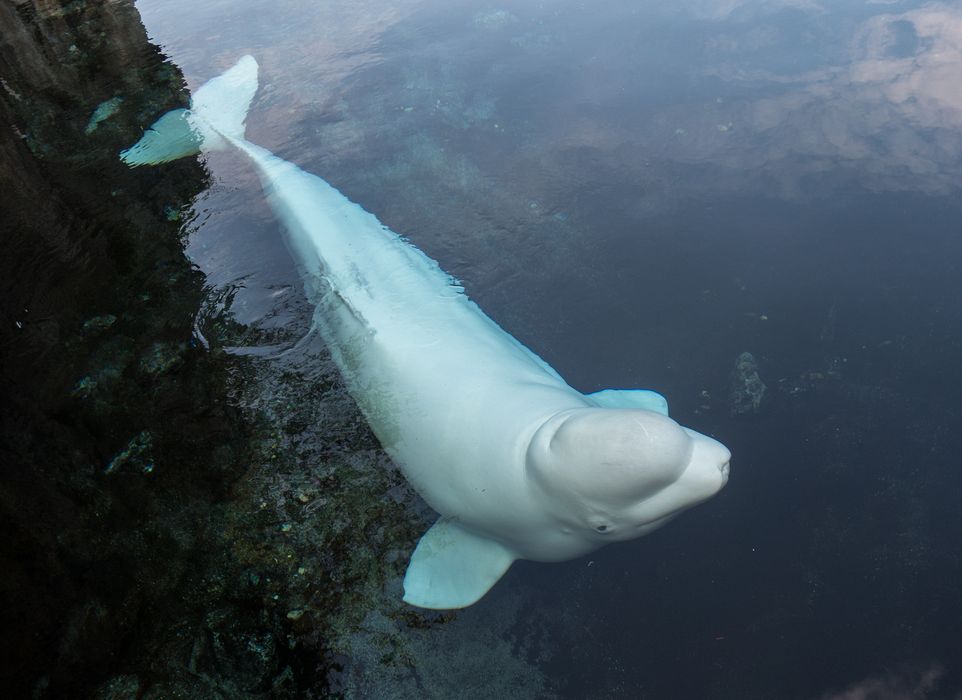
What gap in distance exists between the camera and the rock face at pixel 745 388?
396cm

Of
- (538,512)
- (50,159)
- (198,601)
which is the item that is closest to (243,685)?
(198,601)

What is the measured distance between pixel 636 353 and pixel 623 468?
1.81m

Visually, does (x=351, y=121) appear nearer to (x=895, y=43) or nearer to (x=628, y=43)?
(x=628, y=43)

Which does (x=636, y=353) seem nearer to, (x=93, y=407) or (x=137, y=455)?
(x=137, y=455)

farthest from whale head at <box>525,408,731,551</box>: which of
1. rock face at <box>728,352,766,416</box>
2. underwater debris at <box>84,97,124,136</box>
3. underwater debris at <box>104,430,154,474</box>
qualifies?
underwater debris at <box>84,97,124,136</box>

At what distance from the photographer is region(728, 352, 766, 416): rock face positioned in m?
3.96

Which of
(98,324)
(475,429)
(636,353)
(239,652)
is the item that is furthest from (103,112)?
(239,652)

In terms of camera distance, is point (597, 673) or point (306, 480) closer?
point (597, 673)

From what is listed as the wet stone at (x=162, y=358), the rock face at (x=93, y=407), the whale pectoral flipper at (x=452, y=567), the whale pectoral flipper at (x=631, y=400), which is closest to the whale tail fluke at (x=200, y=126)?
the rock face at (x=93, y=407)

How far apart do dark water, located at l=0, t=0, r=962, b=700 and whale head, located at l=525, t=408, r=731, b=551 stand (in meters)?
0.58

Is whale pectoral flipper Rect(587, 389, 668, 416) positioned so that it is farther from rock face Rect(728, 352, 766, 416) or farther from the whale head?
the whale head

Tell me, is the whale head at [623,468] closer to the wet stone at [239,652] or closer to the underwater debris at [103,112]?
the wet stone at [239,652]

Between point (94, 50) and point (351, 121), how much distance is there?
15.2 feet

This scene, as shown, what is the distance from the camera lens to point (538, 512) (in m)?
3.20
